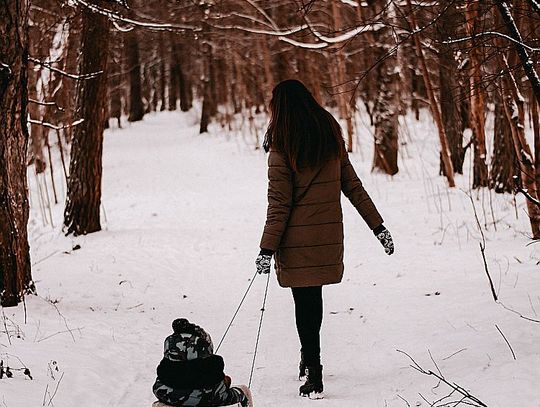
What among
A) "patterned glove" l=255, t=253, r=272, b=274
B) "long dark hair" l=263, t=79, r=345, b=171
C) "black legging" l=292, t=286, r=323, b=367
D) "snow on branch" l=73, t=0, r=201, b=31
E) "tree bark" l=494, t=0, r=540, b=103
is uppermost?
"snow on branch" l=73, t=0, r=201, b=31

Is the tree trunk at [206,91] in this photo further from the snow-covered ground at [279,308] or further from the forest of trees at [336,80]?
the snow-covered ground at [279,308]

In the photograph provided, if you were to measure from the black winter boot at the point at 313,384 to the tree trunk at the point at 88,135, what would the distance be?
7789mm

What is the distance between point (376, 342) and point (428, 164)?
14.5 m

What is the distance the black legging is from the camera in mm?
4926

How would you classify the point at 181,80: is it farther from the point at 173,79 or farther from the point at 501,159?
the point at 501,159

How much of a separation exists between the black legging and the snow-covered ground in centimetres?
31

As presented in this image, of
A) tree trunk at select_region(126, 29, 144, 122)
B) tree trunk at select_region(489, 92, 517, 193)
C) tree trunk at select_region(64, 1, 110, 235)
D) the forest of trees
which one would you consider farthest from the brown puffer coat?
tree trunk at select_region(126, 29, 144, 122)

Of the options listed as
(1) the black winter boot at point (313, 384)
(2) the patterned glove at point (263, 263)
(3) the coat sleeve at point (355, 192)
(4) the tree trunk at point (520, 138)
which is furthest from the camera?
(4) the tree trunk at point (520, 138)

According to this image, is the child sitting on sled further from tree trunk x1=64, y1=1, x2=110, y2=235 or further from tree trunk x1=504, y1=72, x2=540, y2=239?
tree trunk x1=64, y1=1, x2=110, y2=235

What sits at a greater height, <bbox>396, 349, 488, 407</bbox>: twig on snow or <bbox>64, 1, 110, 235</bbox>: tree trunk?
<bbox>64, 1, 110, 235</bbox>: tree trunk

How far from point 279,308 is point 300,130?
3.26m

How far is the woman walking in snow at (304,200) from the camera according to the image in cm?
478

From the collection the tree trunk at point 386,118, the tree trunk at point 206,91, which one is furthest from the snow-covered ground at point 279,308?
the tree trunk at point 206,91

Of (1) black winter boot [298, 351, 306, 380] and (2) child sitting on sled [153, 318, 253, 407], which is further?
(1) black winter boot [298, 351, 306, 380]
